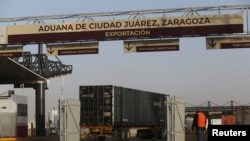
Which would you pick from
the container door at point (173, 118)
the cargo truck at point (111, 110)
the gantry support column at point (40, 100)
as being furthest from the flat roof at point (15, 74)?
the container door at point (173, 118)

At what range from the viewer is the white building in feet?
132

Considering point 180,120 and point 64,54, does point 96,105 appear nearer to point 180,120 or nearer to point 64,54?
point 64,54

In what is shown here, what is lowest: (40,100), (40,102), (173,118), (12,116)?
(12,116)

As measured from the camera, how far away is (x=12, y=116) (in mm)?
40969

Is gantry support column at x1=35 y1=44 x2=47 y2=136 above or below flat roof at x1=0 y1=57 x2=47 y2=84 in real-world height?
below

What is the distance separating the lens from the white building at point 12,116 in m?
40.2

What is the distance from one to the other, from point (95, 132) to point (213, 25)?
32.6ft

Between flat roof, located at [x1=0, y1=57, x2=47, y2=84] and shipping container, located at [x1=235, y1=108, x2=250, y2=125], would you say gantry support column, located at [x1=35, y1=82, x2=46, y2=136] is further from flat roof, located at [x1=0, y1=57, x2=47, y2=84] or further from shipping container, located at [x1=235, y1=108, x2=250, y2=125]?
shipping container, located at [x1=235, y1=108, x2=250, y2=125]

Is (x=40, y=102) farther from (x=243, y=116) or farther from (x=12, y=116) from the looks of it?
(x=243, y=116)

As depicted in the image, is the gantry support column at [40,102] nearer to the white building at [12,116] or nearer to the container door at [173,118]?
the white building at [12,116]

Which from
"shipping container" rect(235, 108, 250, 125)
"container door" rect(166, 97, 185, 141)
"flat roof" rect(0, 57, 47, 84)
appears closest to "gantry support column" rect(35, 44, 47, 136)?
"flat roof" rect(0, 57, 47, 84)

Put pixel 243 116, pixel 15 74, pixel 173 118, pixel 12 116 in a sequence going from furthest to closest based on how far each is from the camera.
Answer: pixel 243 116
pixel 15 74
pixel 12 116
pixel 173 118

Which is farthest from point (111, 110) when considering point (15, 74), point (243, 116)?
point (243, 116)

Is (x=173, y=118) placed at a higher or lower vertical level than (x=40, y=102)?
lower
